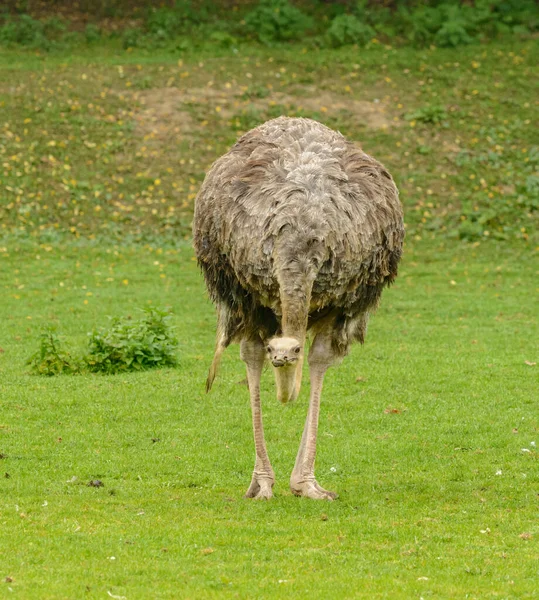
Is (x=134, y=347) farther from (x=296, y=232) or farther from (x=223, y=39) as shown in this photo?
(x=223, y=39)

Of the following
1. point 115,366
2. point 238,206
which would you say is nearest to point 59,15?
point 115,366

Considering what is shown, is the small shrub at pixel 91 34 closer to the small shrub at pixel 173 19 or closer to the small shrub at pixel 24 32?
the small shrub at pixel 24 32

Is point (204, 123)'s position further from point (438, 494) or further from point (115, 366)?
point (438, 494)

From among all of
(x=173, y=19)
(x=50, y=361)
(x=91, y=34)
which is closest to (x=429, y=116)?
(x=173, y=19)

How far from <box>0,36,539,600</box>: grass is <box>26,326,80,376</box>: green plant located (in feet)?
1.22

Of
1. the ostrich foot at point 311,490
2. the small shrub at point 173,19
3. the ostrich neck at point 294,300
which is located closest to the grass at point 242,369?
the ostrich foot at point 311,490

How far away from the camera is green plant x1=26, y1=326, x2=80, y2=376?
13.6 metres

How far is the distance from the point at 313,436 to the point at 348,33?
22572mm

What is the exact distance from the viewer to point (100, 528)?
25.7 feet

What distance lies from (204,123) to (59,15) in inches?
309

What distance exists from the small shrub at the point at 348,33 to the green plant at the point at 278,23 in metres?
0.76

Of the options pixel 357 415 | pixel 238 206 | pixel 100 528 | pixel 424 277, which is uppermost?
pixel 238 206

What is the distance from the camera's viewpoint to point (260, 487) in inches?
350

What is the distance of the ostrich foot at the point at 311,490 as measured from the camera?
875 centimetres
